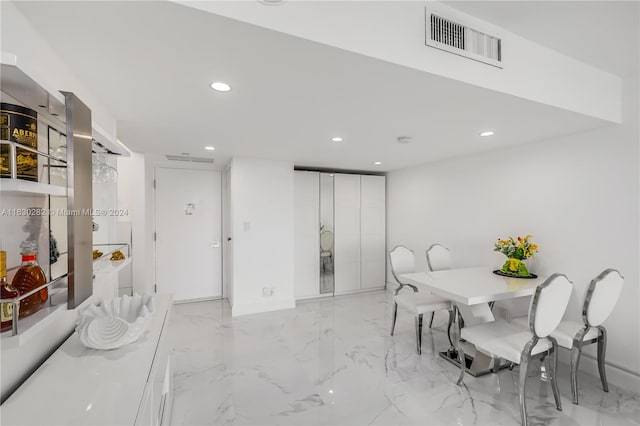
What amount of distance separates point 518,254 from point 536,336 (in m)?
1.15

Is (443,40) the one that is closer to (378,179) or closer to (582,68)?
(582,68)

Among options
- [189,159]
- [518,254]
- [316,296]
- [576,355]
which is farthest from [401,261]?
[189,159]

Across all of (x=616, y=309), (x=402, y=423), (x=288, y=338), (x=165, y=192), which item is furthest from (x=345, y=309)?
(x=165, y=192)

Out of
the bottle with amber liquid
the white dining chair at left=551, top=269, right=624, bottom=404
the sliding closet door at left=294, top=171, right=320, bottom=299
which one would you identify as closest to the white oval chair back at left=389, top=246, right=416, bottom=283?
the sliding closet door at left=294, top=171, right=320, bottom=299

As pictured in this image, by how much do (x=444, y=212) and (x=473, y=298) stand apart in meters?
2.06

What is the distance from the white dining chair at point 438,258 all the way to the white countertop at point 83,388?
3193 millimetres

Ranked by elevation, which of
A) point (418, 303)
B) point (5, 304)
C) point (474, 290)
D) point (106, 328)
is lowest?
point (418, 303)

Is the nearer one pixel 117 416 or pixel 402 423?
pixel 117 416

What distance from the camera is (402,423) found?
1.95 metres

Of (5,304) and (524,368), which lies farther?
(524,368)

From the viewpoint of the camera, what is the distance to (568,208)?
2727 millimetres

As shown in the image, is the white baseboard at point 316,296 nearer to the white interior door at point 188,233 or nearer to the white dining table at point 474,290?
the white interior door at point 188,233

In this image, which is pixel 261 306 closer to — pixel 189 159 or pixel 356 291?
pixel 356 291

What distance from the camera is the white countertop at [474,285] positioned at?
233 centimetres
